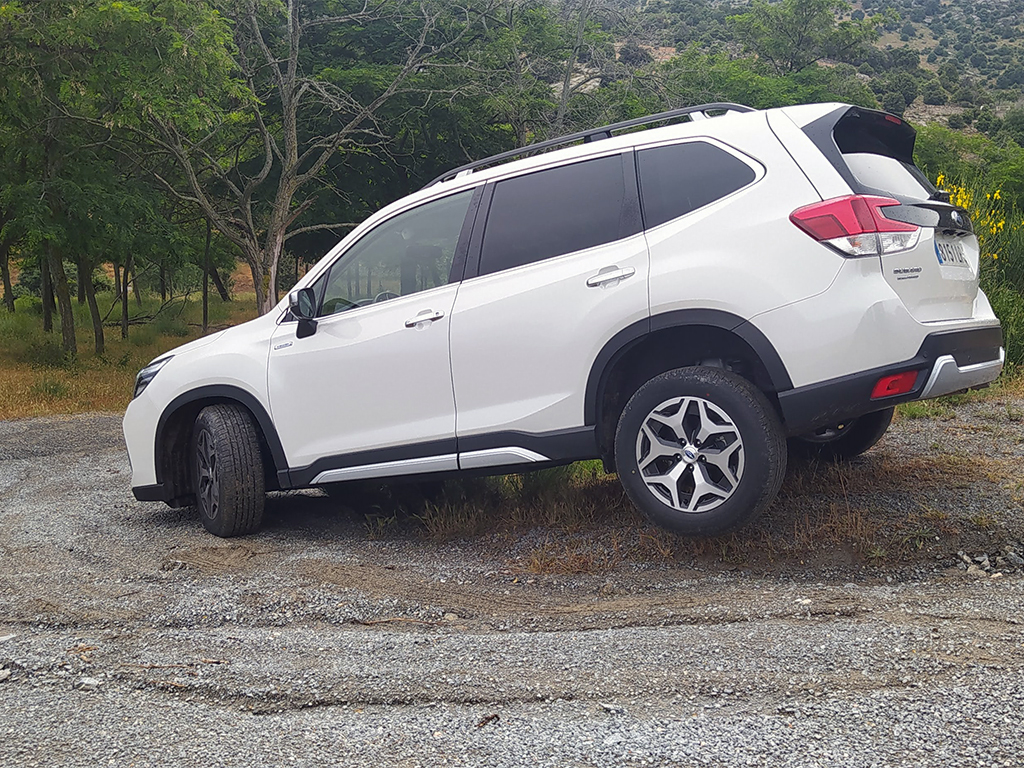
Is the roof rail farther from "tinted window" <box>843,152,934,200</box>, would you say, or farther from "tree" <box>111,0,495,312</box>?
"tree" <box>111,0,495,312</box>

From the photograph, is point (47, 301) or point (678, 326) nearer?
point (678, 326)

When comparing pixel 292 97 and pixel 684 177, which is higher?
pixel 292 97

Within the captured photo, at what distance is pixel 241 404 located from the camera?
5.79m

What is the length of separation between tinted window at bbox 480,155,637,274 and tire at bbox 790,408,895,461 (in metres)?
2.09

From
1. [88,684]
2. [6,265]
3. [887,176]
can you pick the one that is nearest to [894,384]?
[887,176]

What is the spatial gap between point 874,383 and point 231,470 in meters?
3.73

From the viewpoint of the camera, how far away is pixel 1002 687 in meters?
2.93

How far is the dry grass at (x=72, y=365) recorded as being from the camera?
14.2 metres

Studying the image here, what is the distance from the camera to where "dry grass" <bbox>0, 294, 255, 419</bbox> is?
14.2 metres

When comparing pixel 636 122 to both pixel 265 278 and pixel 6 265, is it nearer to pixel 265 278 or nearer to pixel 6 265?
pixel 265 278

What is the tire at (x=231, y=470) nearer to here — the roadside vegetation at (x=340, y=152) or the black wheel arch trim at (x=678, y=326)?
the roadside vegetation at (x=340, y=152)

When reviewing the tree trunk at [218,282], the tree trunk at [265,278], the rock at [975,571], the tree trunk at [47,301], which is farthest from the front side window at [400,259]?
the tree trunk at [218,282]

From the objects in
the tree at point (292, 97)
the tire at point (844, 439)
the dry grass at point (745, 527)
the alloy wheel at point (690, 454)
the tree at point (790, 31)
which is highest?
the tree at point (790, 31)

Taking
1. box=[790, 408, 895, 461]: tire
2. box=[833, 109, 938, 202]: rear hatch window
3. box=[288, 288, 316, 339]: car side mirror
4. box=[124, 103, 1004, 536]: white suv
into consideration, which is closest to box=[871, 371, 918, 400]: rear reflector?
box=[124, 103, 1004, 536]: white suv
